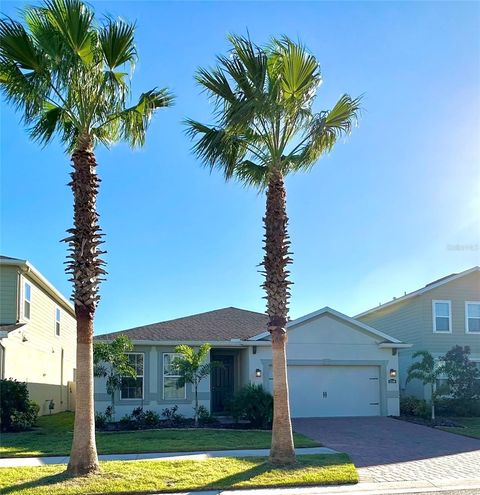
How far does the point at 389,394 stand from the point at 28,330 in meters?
13.4

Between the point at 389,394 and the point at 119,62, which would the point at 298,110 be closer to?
the point at 119,62

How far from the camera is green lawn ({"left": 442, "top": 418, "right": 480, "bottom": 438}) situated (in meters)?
17.3

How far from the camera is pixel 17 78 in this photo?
1031cm

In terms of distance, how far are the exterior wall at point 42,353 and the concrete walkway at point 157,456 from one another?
6751 mm

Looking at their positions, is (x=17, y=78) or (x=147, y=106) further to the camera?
(x=147, y=106)

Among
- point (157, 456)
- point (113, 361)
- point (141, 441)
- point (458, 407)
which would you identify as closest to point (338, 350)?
point (458, 407)

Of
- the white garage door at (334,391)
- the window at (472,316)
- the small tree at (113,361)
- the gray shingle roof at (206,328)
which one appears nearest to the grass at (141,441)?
the small tree at (113,361)

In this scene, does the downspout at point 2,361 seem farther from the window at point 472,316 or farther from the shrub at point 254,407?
the window at point 472,316

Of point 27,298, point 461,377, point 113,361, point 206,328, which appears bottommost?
point 461,377

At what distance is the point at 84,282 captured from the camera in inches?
Result: 409

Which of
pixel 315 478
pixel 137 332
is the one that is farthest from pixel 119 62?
pixel 137 332

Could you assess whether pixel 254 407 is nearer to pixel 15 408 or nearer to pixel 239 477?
pixel 15 408

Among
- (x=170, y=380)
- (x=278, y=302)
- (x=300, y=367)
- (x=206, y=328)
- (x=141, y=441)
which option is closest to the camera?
(x=278, y=302)

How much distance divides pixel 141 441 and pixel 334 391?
918cm
